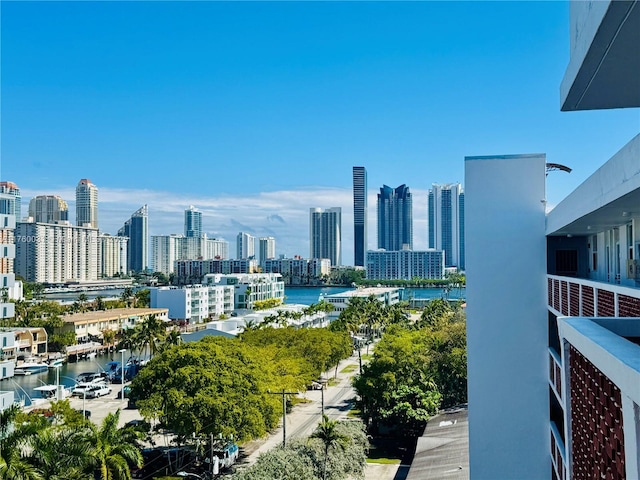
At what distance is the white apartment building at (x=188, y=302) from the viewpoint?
214 feet

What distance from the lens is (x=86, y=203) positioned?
17212cm

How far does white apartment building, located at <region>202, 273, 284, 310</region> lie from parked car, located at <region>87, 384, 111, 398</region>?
41893 millimetres

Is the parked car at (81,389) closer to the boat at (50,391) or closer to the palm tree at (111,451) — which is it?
the boat at (50,391)

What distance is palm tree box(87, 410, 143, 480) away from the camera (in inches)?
546

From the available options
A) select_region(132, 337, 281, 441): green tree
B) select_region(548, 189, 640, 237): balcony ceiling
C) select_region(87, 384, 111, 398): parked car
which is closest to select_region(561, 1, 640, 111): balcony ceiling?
select_region(548, 189, 640, 237): balcony ceiling

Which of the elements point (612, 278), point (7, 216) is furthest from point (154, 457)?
point (612, 278)

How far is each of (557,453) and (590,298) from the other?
4.94 metres

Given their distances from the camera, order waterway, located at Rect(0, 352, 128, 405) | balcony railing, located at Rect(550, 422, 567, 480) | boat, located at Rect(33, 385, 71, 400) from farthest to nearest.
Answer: waterway, located at Rect(0, 352, 128, 405) < boat, located at Rect(33, 385, 71, 400) < balcony railing, located at Rect(550, 422, 567, 480)

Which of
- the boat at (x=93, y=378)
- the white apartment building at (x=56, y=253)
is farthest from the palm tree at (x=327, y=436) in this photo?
the white apartment building at (x=56, y=253)

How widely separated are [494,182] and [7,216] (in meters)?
13.1

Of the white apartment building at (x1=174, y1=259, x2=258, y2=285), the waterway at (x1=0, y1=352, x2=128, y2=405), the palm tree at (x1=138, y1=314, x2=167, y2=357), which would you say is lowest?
the waterway at (x1=0, y1=352, x2=128, y2=405)

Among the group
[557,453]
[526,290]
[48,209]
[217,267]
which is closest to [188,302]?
[526,290]

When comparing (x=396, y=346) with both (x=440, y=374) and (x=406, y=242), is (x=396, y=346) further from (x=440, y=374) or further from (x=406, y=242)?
(x=406, y=242)

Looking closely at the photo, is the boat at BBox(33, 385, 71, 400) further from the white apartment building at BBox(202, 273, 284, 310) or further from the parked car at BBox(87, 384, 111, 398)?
the white apartment building at BBox(202, 273, 284, 310)
